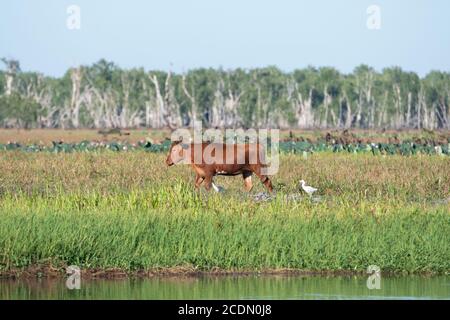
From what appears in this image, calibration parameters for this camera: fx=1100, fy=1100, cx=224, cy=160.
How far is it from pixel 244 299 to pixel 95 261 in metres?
2.12

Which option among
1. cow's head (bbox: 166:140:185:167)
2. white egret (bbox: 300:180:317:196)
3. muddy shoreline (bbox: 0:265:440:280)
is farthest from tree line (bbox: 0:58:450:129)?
muddy shoreline (bbox: 0:265:440:280)

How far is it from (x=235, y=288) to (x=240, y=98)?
9260cm

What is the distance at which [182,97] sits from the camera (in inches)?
4183

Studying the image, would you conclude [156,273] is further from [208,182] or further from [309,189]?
[208,182]

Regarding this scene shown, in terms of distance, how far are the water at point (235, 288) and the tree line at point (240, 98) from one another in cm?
7688

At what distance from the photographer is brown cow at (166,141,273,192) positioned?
784 inches

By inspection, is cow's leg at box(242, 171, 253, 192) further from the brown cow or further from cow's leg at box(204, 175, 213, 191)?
cow's leg at box(204, 175, 213, 191)

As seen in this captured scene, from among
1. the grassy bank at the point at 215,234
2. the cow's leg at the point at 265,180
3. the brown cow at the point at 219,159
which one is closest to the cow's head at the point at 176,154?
the brown cow at the point at 219,159

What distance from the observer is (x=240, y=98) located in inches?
4117

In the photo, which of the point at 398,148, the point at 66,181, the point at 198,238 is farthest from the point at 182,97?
the point at 198,238

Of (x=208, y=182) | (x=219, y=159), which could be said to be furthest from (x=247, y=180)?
(x=208, y=182)

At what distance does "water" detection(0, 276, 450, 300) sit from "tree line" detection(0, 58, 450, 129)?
3027 inches

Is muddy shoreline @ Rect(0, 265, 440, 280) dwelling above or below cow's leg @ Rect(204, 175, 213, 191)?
below
